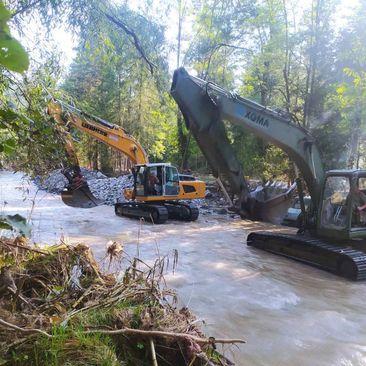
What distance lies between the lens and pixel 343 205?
798cm

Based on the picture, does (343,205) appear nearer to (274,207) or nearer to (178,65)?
(274,207)

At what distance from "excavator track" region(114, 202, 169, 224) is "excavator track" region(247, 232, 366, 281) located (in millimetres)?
3999

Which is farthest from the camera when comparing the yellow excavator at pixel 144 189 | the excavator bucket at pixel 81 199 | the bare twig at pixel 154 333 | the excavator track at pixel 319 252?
the excavator bucket at pixel 81 199

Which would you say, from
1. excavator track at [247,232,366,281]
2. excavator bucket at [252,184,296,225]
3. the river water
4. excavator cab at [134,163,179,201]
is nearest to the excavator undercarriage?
excavator cab at [134,163,179,201]

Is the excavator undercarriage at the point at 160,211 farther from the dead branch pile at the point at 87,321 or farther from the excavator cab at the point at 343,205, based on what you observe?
the dead branch pile at the point at 87,321

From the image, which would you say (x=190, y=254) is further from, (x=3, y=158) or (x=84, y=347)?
(x=84, y=347)

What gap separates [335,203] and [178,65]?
1928 centimetres

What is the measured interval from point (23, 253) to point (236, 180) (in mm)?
8404

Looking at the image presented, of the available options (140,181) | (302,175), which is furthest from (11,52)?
(140,181)

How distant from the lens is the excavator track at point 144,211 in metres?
13.1

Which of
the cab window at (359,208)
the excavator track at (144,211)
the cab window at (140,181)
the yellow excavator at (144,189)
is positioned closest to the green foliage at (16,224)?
the cab window at (359,208)

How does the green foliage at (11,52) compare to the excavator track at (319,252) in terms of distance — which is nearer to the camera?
the green foliage at (11,52)

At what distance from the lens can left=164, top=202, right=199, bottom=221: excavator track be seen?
13969 millimetres

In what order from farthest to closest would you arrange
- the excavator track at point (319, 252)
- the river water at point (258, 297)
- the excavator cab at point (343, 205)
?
the excavator cab at point (343, 205) < the excavator track at point (319, 252) < the river water at point (258, 297)
